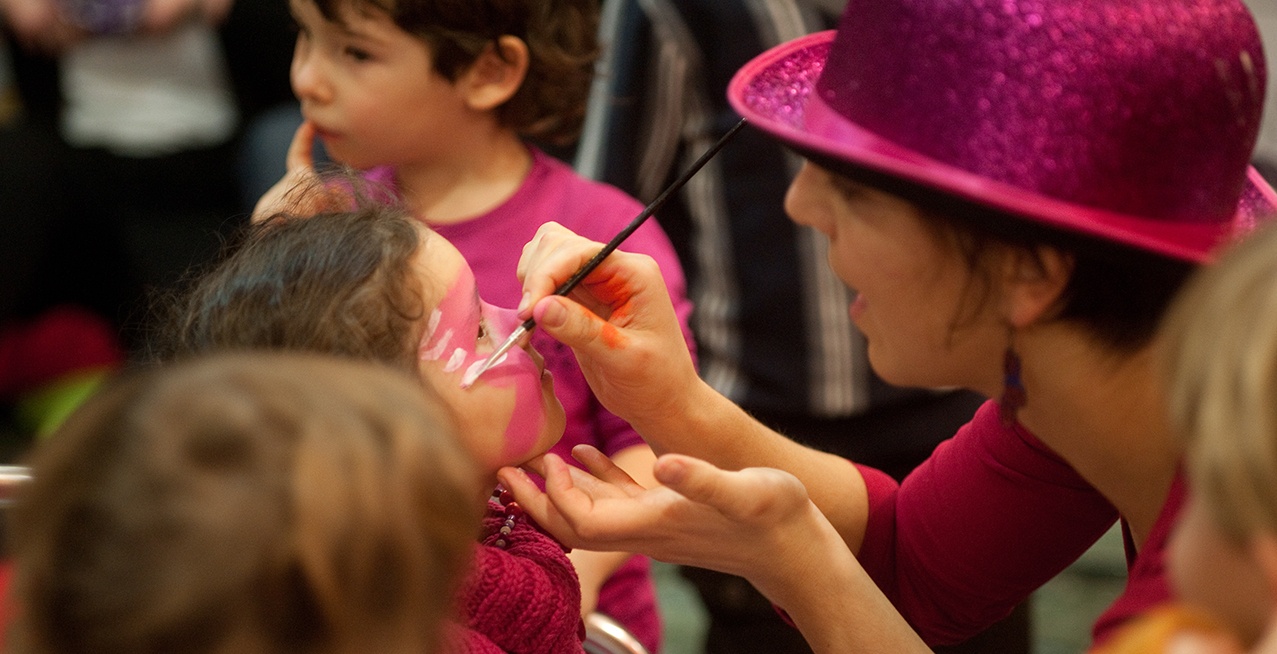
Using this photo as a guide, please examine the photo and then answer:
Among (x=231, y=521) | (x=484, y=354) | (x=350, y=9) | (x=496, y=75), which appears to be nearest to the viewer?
(x=231, y=521)

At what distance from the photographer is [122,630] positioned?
0.59m

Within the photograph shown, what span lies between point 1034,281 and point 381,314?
47 centimetres

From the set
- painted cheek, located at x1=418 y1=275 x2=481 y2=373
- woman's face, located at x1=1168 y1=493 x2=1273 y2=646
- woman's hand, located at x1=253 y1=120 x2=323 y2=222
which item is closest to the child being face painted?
painted cheek, located at x1=418 y1=275 x2=481 y2=373

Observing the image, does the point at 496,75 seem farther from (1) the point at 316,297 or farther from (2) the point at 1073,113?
(2) the point at 1073,113

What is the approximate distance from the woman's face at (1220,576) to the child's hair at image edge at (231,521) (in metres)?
0.36

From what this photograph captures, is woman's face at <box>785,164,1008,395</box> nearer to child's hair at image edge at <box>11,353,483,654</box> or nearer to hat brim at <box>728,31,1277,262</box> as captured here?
hat brim at <box>728,31,1277,262</box>

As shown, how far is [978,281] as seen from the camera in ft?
3.16

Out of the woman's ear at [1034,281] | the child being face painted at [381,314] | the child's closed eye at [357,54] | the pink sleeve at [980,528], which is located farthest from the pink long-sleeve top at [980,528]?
the child's closed eye at [357,54]

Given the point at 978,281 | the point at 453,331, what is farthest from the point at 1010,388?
the point at 453,331

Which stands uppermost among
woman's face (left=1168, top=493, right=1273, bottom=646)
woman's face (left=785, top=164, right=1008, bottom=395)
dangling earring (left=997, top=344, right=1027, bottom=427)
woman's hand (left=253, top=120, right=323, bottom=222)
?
woman's face (left=1168, top=493, right=1273, bottom=646)

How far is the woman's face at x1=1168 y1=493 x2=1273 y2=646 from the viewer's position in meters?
0.62

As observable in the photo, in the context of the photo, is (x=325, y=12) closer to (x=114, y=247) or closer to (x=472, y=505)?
(x=472, y=505)

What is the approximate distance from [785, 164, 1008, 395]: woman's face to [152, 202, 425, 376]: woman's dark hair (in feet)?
1.00

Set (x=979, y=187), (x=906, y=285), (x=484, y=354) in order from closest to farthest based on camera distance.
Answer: (x=979, y=187) → (x=906, y=285) → (x=484, y=354)
